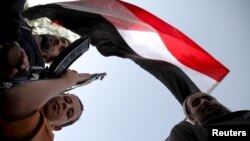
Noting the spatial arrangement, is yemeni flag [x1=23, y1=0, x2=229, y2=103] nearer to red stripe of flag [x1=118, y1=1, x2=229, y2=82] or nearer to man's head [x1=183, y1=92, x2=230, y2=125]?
red stripe of flag [x1=118, y1=1, x2=229, y2=82]

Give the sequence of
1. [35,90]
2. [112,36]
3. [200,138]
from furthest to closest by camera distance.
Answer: [112,36], [200,138], [35,90]

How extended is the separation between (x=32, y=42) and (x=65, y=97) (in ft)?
2.66

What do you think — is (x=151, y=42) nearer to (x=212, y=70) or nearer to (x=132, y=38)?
(x=132, y=38)

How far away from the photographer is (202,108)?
181 inches

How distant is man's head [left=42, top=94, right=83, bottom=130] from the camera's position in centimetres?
364

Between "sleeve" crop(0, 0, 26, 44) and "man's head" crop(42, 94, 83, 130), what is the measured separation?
150 cm

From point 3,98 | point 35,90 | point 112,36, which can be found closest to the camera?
point 3,98

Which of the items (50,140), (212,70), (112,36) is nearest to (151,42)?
(112,36)

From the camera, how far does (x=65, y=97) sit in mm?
3992

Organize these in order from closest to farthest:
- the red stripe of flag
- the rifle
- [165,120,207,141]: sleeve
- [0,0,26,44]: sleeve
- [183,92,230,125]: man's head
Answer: [0,0,26,44]: sleeve, the rifle, [165,120,207,141]: sleeve, [183,92,230,125]: man's head, the red stripe of flag

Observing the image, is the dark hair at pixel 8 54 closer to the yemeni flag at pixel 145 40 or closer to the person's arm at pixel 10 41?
the person's arm at pixel 10 41

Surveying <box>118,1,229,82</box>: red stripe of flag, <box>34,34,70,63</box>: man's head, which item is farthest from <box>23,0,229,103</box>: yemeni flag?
<box>34,34,70,63</box>: man's head

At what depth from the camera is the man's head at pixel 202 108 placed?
4461 millimetres

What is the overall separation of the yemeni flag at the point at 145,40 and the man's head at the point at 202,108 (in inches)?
31.4
